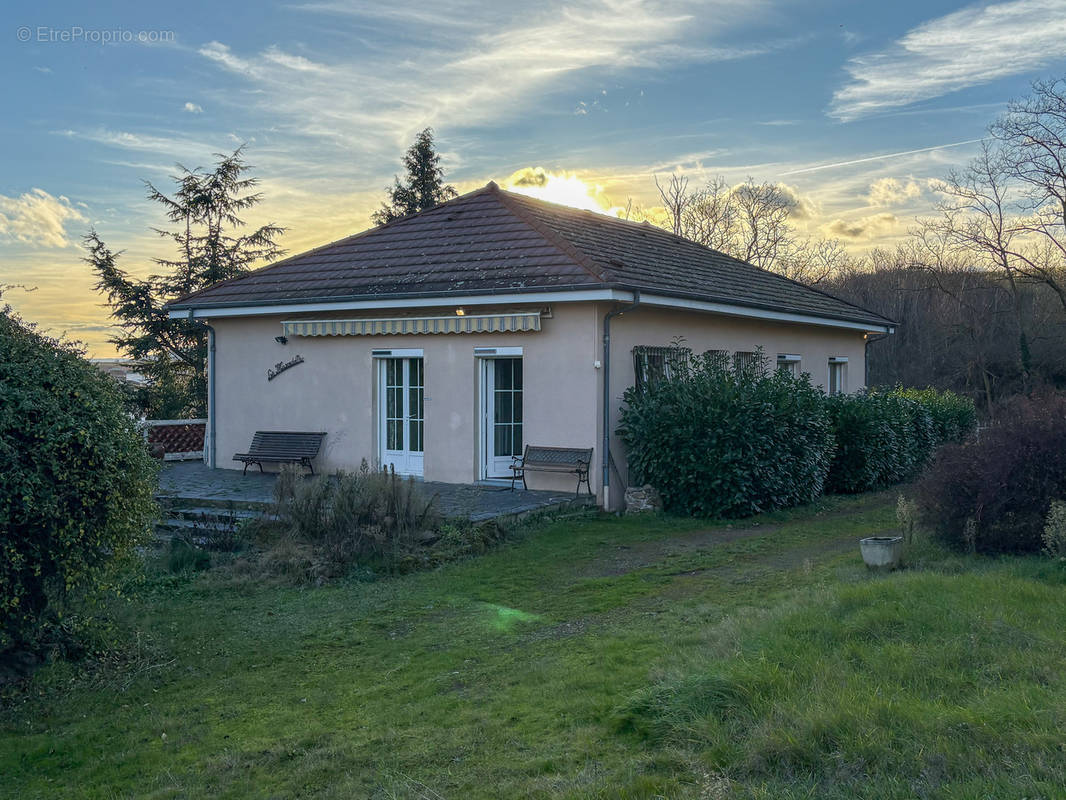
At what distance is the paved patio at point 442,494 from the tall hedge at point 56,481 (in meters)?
5.19

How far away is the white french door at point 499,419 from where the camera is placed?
50.1 feet

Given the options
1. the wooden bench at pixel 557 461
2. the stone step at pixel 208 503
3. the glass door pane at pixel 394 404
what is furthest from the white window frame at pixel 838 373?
the stone step at pixel 208 503

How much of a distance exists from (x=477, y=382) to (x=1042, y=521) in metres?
8.84

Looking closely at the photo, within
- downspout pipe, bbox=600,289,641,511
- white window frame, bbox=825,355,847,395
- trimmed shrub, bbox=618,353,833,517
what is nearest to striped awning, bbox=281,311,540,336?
downspout pipe, bbox=600,289,641,511

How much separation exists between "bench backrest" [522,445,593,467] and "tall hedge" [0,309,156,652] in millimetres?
8011

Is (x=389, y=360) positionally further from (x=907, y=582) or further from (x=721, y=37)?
(x=907, y=582)

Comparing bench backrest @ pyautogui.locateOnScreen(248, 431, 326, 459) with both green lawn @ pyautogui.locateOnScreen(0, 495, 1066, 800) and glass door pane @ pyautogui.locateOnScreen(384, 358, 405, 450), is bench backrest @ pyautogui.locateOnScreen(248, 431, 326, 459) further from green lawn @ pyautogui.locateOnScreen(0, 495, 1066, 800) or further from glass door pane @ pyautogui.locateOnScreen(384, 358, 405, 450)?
green lawn @ pyautogui.locateOnScreen(0, 495, 1066, 800)

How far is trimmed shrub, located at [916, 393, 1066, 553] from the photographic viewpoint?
910 cm

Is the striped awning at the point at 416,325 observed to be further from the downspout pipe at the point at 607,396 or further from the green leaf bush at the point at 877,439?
the green leaf bush at the point at 877,439

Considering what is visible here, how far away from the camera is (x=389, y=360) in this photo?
647 inches

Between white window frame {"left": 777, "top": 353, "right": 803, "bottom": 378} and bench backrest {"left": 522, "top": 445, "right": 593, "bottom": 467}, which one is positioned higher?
white window frame {"left": 777, "top": 353, "right": 803, "bottom": 378}

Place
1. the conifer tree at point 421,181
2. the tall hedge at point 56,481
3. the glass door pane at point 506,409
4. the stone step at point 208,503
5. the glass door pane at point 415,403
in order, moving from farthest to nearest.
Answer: the conifer tree at point 421,181, the glass door pane at point 415,403, the glass door pane at point 506,409, the stone step at point 208,503, the tall hedge at point 56,481

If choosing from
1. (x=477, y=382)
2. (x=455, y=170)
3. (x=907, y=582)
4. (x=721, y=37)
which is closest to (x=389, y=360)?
(x=477, y=382)

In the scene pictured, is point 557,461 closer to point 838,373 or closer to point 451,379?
point 451,379
